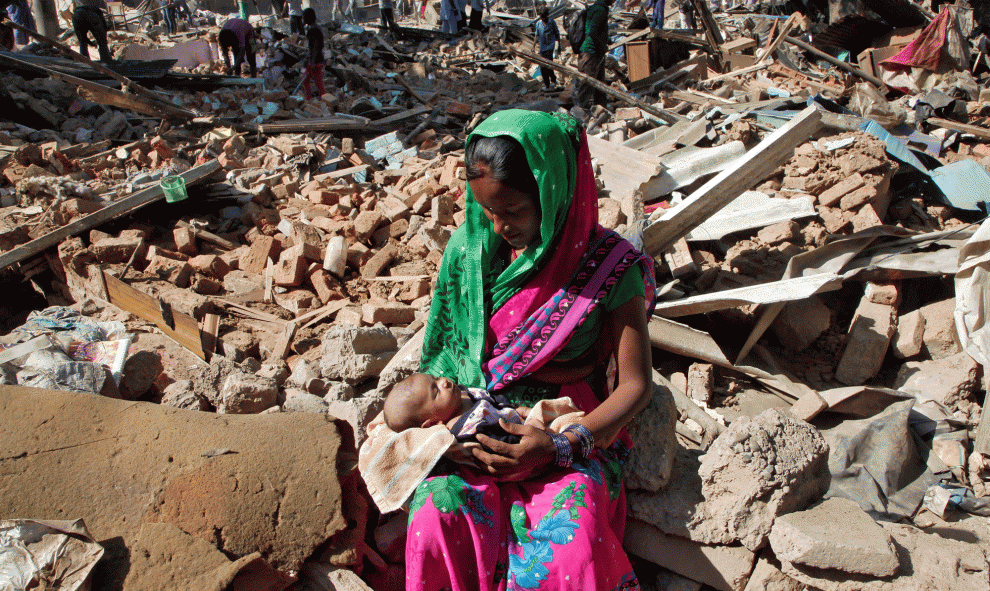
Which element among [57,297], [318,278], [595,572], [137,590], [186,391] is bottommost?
[57,297]

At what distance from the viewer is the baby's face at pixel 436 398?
2.03 metres

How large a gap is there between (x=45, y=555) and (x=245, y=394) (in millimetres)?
1082

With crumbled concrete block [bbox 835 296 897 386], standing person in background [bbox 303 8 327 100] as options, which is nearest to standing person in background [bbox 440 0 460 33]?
standing person in background [bbox 303 8 327 100]

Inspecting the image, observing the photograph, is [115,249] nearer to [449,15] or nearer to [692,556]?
[692,556]

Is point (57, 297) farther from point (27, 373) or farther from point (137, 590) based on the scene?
point (137, 590)

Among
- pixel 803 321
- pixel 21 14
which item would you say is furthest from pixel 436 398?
pixel 21 14

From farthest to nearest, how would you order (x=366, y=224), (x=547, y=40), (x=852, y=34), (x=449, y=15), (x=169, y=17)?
(x=169, y=17), (x=449, y=15), (x=547, y=40), (x=852, y=34), (x=366, y=224)

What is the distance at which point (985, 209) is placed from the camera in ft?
17.0

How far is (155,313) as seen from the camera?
4.21 m

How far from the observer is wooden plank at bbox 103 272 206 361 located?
3.93m

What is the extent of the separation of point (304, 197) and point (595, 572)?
6007 millimetres

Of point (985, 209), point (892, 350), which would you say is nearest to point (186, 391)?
point (892, 350)

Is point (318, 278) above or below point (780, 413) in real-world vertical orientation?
below

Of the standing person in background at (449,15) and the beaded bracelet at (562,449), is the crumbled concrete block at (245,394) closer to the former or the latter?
the beaded bracelet at (562,449)
